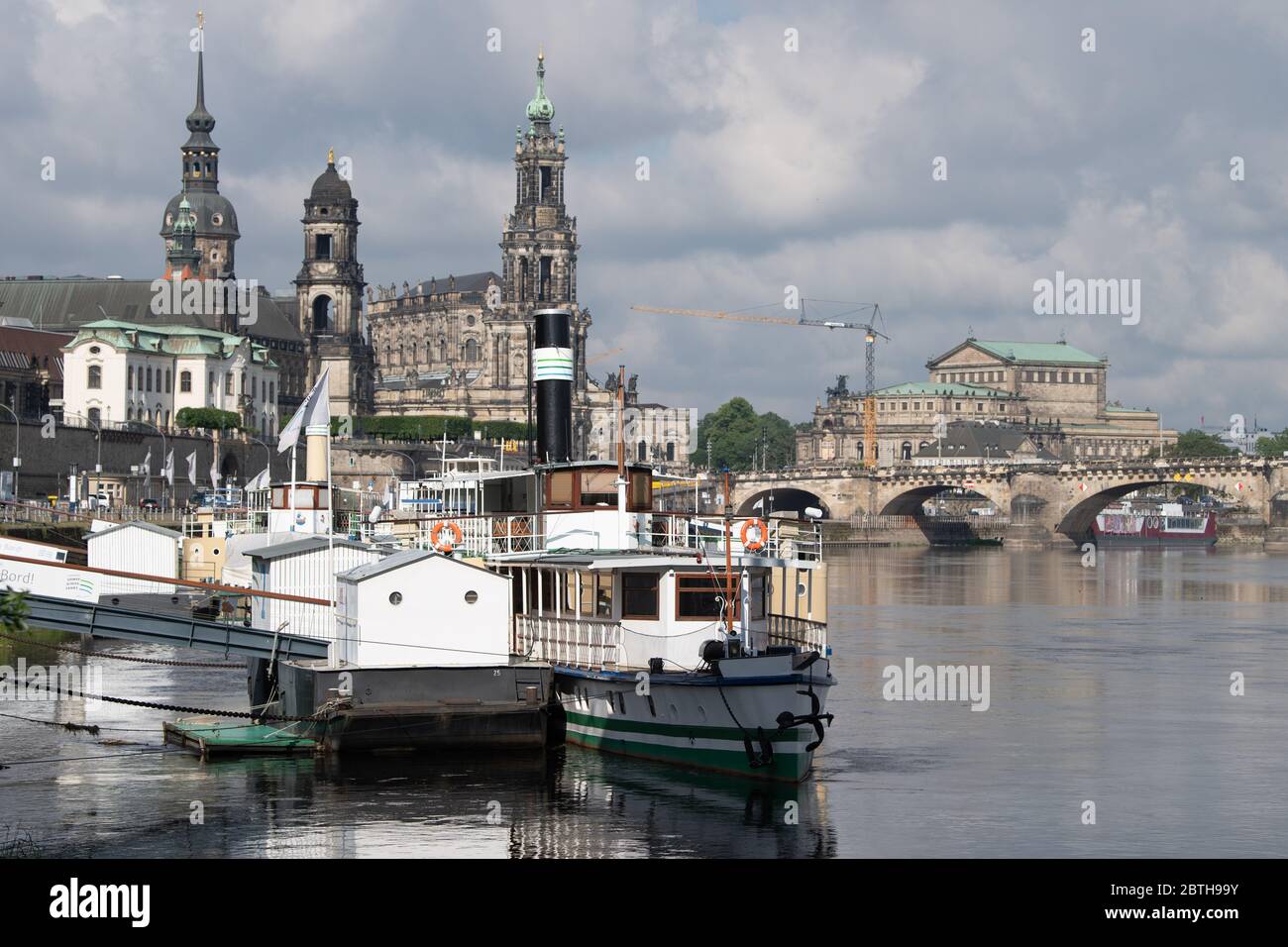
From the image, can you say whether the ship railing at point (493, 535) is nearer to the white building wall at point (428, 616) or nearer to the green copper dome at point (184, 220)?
the white building wall at point (428, 616)

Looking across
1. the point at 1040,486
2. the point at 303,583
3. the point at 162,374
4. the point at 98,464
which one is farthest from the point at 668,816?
the point at 1040,486

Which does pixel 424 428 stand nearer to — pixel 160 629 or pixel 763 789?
pixel 160 629

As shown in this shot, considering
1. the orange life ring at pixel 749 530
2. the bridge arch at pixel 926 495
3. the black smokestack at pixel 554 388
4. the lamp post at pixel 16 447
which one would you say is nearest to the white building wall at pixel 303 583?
the black smokestack at pixel 554 388

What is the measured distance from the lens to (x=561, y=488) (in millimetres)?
40375

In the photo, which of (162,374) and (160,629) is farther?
(162,374)

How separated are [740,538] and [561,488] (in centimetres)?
484

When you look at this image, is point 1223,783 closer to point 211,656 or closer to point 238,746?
point 238,746

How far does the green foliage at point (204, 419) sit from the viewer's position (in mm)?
151625

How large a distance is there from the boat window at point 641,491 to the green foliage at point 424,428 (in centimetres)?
13948

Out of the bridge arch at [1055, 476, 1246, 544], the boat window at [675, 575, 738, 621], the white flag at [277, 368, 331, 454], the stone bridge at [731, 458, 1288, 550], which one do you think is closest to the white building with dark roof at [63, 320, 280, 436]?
the stone bridge at [731, 458, 1288, 550]

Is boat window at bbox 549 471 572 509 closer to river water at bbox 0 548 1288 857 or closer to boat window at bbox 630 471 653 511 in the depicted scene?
boat window at bbox 630 471 653 511

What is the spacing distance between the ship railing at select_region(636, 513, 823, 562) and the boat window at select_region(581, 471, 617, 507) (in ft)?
3.22
